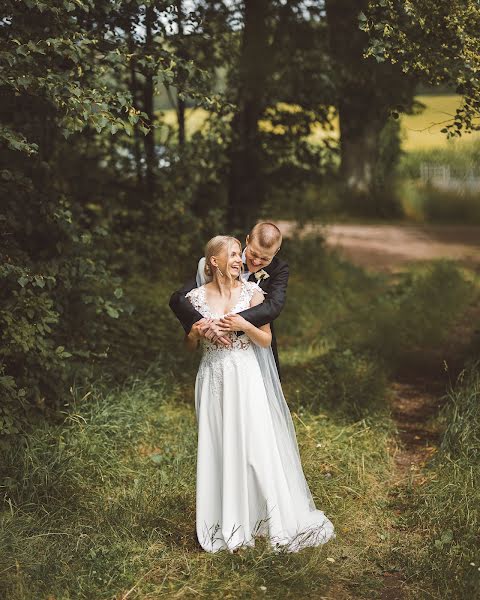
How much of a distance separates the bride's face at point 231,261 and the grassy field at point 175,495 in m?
1.57

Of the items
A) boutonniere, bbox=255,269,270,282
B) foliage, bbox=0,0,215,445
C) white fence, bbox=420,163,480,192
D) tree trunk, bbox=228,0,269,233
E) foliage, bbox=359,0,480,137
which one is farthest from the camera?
white fence, bbox=420,163,480,192

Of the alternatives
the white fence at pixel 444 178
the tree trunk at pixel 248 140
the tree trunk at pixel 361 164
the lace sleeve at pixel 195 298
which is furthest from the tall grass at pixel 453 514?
the white fence at pixel 444 178

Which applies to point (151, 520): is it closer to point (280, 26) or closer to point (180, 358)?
point (180, 358)

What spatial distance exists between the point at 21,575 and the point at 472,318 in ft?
26.5

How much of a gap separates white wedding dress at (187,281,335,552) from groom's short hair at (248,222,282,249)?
0.26 metres

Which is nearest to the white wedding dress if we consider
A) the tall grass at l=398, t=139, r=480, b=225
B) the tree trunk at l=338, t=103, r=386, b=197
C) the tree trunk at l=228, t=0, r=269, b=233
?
the tree trunk at l=228, t=0, r=269, b=233

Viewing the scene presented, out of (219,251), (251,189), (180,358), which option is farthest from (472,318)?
(219,251)

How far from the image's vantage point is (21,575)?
428 cm

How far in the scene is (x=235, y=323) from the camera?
4344 millimetres

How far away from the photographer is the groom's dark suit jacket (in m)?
4.43

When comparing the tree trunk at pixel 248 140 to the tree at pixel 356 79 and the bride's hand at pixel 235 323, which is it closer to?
the tree at pixel 356 79

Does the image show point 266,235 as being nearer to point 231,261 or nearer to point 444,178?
point 231,261

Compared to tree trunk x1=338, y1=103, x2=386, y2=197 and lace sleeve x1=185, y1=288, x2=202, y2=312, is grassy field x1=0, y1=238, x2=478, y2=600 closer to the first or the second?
lace sleeve x1=185, y1=288, x2=202, y2=312

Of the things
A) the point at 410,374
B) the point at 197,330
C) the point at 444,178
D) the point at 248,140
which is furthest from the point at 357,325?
the point at 444,178
